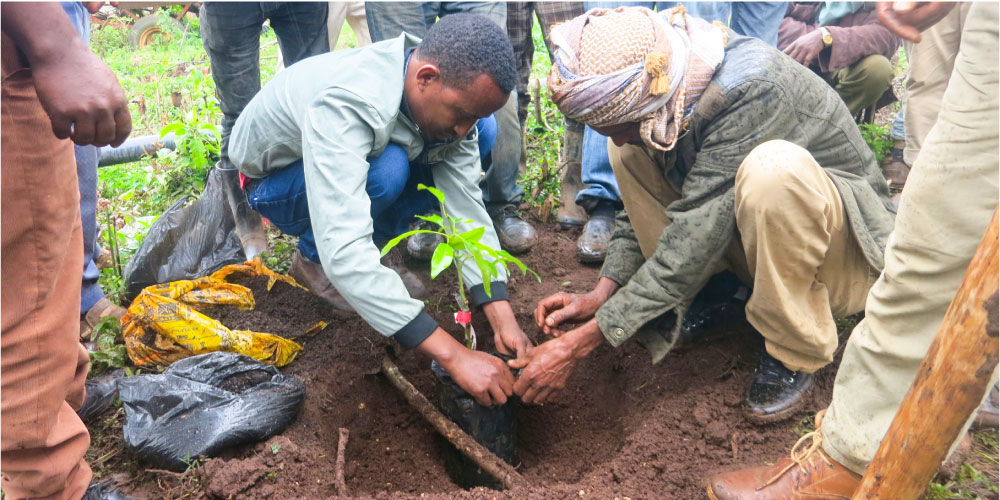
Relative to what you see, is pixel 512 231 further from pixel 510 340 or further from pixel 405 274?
pixel 510 340

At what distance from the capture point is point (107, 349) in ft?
8.64

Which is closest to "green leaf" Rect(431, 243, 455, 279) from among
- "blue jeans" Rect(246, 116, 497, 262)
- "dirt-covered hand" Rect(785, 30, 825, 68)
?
"blue jeans" Rect(246, 116, 497, 262)

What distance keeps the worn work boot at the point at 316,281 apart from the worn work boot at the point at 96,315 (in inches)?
28.5

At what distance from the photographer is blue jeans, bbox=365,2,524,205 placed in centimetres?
314

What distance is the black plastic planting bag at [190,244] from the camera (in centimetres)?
305

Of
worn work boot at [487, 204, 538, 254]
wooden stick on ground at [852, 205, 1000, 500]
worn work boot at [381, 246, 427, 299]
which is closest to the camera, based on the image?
wooden stick on ground at [852, 205, 1000, 500]

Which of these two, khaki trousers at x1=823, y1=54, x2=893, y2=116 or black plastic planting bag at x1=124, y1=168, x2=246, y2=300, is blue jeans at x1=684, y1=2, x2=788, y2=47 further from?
black plastic planting bag at x1=124, y1=168, x2=246, y2=300

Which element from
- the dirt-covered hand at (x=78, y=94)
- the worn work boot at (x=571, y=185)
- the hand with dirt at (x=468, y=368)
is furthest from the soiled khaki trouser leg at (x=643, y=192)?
the dirt-covered hand at (x=78, y=94)

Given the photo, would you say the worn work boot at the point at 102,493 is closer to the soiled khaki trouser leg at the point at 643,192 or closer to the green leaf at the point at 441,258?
the green leaf at the point at 441,258

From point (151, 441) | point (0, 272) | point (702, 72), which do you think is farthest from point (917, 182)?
point (151, 441)

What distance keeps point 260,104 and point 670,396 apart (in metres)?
1.83

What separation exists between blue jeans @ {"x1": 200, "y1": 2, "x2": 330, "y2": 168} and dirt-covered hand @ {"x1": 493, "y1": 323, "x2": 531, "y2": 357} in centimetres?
163

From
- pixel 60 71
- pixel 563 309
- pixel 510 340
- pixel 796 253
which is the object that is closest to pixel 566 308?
pixel 563 309

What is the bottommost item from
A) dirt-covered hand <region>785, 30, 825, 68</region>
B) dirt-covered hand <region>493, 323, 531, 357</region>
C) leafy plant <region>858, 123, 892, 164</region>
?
leafy plant <region>858, 123, 892, 164</region>
